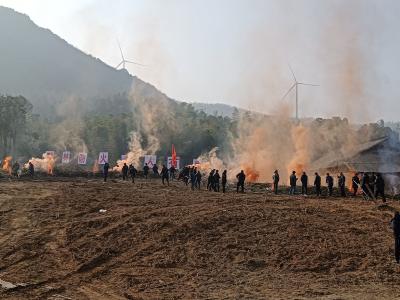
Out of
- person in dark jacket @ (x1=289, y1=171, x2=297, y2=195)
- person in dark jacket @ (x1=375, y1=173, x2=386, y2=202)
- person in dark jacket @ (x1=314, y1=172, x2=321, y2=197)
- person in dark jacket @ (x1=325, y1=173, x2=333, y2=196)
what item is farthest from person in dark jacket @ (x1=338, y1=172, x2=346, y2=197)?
person in dark jacket @ (x1=289, y1=171, x2=297, y2=195)

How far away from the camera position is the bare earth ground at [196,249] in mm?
13359

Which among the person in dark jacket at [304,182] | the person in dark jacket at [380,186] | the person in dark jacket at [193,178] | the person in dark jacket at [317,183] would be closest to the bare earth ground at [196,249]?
the person in dark jacket at [380,186]

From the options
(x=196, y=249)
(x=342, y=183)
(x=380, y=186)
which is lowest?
(x=196, y=249)

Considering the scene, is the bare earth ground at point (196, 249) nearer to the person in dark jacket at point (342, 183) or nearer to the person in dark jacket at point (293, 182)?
the person in dark jacket at point (342, 183)

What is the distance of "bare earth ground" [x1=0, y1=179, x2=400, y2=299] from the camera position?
13.4 m

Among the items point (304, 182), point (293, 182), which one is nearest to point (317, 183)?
point (304, 182)

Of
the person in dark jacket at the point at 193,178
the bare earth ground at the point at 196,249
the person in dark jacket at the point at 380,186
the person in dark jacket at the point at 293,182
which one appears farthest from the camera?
the person in dark jacket at the point at 193,178

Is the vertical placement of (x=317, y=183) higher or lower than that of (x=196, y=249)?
higher

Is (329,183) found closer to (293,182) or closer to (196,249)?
(293,182)

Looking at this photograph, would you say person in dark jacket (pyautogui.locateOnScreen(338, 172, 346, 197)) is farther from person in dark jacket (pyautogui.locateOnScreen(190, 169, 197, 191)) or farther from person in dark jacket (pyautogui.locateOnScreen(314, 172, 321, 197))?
person in dark jacket (pyautogui.locateOnScreen(190, 169, 197, 191))

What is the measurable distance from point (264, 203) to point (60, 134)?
77680 millimetres

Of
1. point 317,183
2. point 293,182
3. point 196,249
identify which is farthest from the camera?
point 293,182

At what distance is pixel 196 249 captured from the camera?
17125 mm

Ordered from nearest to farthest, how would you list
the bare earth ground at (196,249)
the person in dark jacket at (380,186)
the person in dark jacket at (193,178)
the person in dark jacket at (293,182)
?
the bare earth ground at (196,249)
the person in dark jacket at (380,186)
the person in dark jacket at (293,182)
the person in dark jacket at (193,178)
